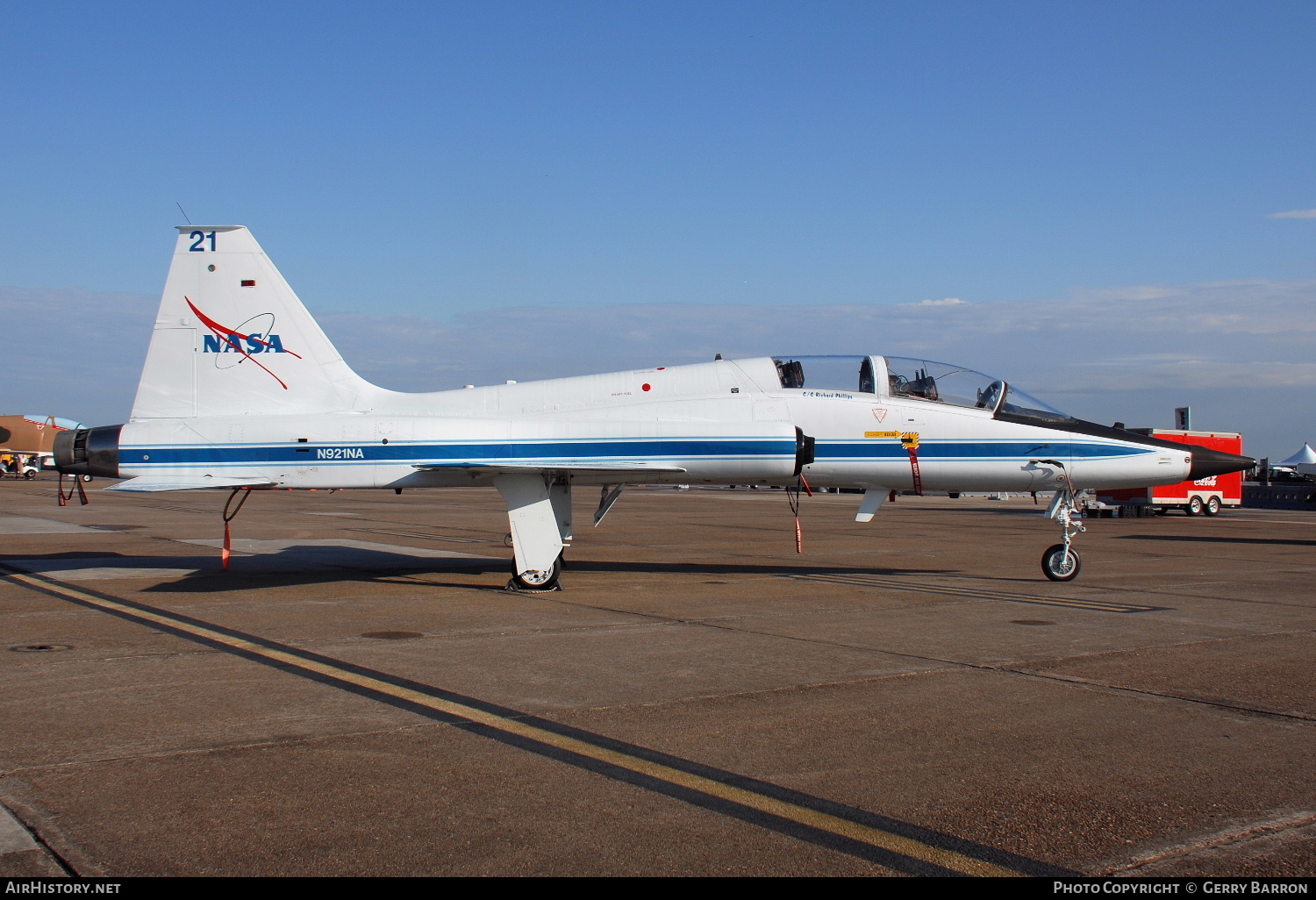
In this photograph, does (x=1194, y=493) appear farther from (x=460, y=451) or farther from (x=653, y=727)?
(x=653, y=727)

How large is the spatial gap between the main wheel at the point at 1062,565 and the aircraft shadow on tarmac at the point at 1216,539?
10958mm

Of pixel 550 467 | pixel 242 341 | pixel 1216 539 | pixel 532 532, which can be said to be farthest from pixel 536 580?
pixel 1216 539

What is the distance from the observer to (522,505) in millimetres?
12547

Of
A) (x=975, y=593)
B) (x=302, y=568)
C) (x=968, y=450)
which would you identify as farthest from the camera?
(x=302, y=568)

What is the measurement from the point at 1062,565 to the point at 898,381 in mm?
3659

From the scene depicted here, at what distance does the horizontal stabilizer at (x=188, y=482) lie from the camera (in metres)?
12.0

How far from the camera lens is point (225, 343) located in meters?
13.1

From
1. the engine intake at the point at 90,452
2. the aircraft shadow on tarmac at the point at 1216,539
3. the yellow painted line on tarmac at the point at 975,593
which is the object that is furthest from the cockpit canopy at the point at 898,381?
the aircraft shadow on tarmac at the point at 1216,539

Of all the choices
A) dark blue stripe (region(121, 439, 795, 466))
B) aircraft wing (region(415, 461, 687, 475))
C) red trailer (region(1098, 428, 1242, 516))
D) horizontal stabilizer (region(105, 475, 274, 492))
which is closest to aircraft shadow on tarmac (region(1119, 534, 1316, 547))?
red trailer (region(1098, 428, 1242, 516))

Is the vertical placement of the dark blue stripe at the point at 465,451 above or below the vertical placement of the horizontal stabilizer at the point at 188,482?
above

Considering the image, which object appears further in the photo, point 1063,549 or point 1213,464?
point 1063,549

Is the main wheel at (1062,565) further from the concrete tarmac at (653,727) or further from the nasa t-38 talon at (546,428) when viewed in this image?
the concrete tarmac at (653,727)

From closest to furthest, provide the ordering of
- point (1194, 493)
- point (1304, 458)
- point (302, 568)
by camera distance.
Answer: point (302, 568)
point (1194, 493)
point (1304, 458)

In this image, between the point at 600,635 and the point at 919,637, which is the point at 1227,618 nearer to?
the point at 919,637
